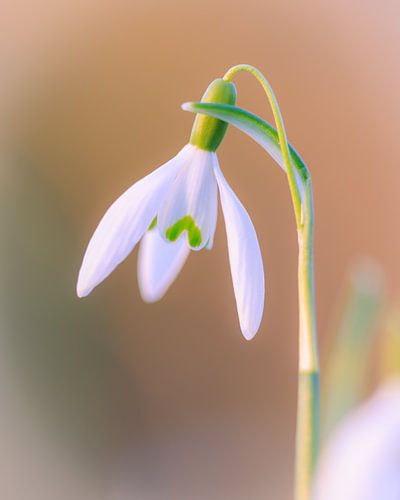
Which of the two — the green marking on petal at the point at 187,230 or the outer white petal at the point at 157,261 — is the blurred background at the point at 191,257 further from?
the green marking on petal at the point at 187,230

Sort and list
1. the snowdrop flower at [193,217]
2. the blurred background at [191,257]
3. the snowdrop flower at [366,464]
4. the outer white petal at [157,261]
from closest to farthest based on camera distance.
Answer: the snowdrop flower at [366,464] → the snowdrop flower at [193,217] → the outer white petal at [157,261] → the blurred background at [191,257]

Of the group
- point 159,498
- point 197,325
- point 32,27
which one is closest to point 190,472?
point 159,498

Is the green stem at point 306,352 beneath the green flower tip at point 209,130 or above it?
beneath

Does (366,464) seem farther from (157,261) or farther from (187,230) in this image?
(157,261)

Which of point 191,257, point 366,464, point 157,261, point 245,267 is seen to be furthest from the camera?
point 191,257

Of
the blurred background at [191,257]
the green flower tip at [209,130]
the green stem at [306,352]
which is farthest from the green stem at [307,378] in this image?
the blurred background at [191,257]

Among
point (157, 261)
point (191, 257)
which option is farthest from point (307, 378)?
point (191, 257)

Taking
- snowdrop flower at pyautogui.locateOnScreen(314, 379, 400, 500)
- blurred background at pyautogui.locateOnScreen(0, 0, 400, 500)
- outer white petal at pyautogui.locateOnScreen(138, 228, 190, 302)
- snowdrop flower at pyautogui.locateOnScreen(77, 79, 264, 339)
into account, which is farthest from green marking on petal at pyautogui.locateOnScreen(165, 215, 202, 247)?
blurred background at pyautogui.locateOnScreen(0, 0, 400, 500)
